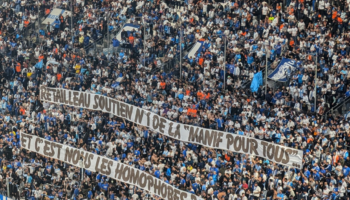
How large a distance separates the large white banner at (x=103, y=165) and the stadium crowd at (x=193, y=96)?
35cm

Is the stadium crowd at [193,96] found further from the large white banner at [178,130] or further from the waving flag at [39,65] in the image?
the large white banner at [178,130]

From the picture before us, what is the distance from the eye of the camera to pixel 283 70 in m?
36.4

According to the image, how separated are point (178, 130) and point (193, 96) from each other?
2.47 metres

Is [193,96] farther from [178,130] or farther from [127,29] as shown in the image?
[127,29]

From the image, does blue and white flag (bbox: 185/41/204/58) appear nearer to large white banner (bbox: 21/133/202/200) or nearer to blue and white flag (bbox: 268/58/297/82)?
blue and white flag (bbox: 268/58/297/82)

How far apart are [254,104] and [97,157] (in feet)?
23.8

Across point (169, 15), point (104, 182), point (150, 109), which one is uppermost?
point (169, 15)

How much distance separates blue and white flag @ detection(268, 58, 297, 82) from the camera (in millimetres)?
36216

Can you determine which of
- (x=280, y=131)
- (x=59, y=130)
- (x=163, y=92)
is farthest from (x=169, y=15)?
(x=280, y=131)

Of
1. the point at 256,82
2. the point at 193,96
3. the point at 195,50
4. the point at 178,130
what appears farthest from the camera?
the point at 195,50

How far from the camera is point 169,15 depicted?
43156 millimetres

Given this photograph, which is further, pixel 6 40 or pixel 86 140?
pixel 6 40

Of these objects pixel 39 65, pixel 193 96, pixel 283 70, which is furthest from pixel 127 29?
pixel 283 70

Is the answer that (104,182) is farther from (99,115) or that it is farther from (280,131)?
(280,131)
